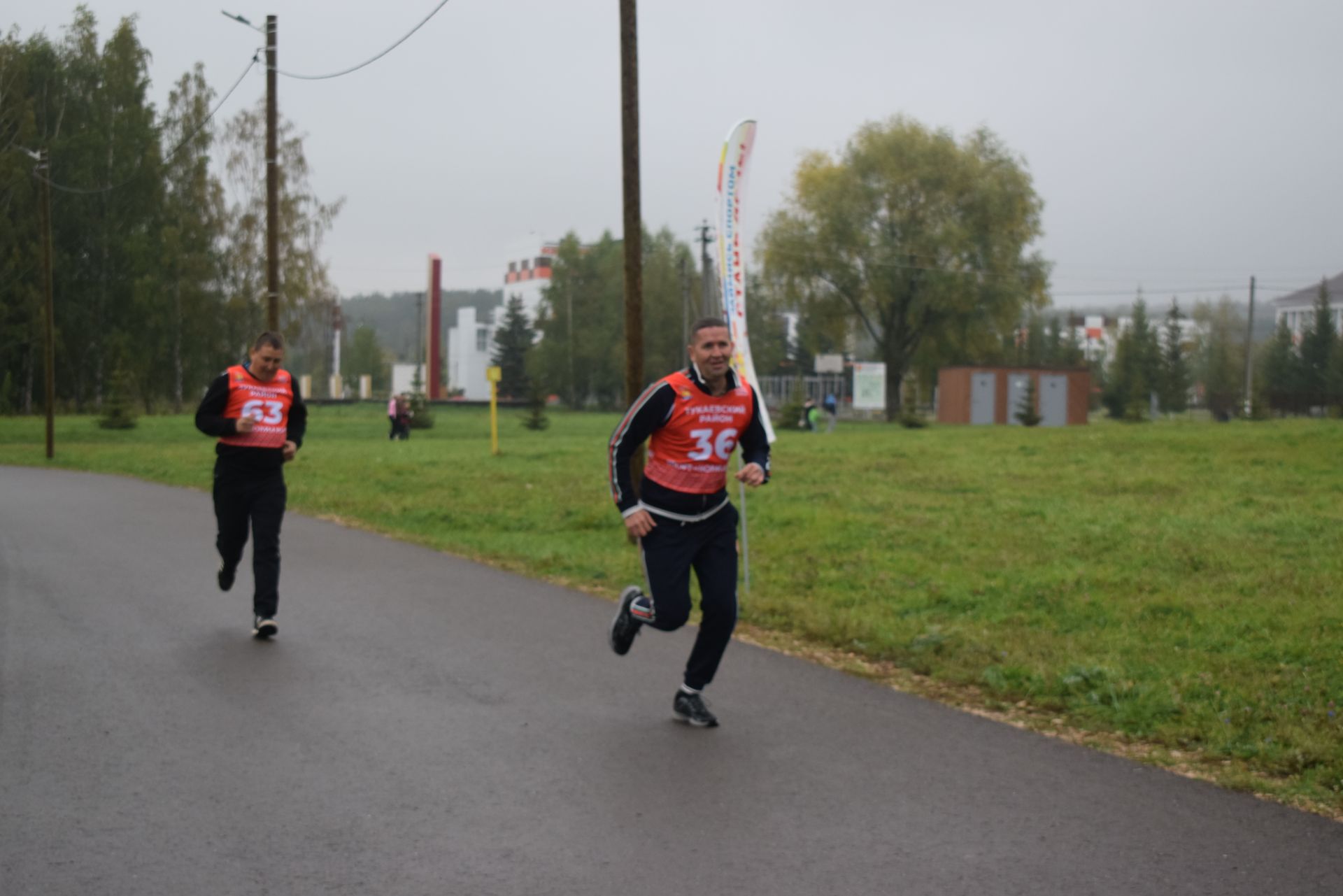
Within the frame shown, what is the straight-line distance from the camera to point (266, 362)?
856cm

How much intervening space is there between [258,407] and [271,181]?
58.9 feet

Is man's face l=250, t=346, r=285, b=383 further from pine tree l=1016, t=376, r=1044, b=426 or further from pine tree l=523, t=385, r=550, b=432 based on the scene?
pine tree l=1016, t=376, r=1044, b=426

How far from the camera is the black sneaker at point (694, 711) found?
6.35 meters

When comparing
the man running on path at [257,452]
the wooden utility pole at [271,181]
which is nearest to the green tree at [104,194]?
the wooden utility pole at [271,181]

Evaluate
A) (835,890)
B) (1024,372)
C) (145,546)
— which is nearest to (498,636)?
(835,890)

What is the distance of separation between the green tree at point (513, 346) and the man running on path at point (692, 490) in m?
103

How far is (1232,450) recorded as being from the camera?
78.9ft

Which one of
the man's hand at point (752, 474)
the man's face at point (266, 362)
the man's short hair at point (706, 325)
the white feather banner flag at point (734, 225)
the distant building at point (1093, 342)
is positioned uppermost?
the distant building at point (1093, 342)

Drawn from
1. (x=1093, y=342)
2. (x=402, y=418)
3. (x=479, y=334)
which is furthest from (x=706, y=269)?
(x=1093, y=342)

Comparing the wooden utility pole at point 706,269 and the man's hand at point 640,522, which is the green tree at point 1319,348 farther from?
the man's hand at point 640,522

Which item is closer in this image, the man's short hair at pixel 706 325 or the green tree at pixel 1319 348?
the man's short hair at pixel 706 325

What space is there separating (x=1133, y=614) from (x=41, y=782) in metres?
6.72

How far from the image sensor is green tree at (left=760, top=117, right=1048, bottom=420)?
6088 cm

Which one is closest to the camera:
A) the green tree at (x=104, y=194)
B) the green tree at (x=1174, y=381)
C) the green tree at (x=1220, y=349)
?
the green tree at (x=104, y=194)
